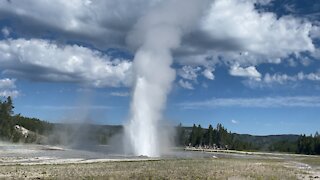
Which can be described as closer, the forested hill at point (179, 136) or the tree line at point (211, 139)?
the forested hill at point (179, 136)

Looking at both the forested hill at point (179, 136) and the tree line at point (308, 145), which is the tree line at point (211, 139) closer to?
the forested hill at point (179, 136)

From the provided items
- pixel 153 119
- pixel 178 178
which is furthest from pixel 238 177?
pixel 153 119

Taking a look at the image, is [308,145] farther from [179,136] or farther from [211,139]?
[179,136]

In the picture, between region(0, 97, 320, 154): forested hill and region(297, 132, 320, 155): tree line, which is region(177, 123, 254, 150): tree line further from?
region(297, 132, 320, 155): tree line

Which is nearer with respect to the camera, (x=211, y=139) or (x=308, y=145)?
(x=308, y=145)

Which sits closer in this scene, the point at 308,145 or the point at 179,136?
the point at 308,145

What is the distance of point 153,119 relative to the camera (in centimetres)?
6638

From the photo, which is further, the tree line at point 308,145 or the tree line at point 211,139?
the tree line at point 211,139

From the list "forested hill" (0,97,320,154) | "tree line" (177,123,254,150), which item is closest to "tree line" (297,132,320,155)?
"forested hill" (0,97,320,154)

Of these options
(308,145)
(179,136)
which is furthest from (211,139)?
(308,145)

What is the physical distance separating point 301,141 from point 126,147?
93.9 meters

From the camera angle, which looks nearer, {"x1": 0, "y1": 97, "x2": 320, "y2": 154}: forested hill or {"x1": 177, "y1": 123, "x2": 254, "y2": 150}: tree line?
{"x1": 0, "y1": 97, "x2": 320, "y2": 154}: forested hill

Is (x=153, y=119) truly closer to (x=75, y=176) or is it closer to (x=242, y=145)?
(x=75, y=176)

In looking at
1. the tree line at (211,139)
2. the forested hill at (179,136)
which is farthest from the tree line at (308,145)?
the tree line at (211,139)
